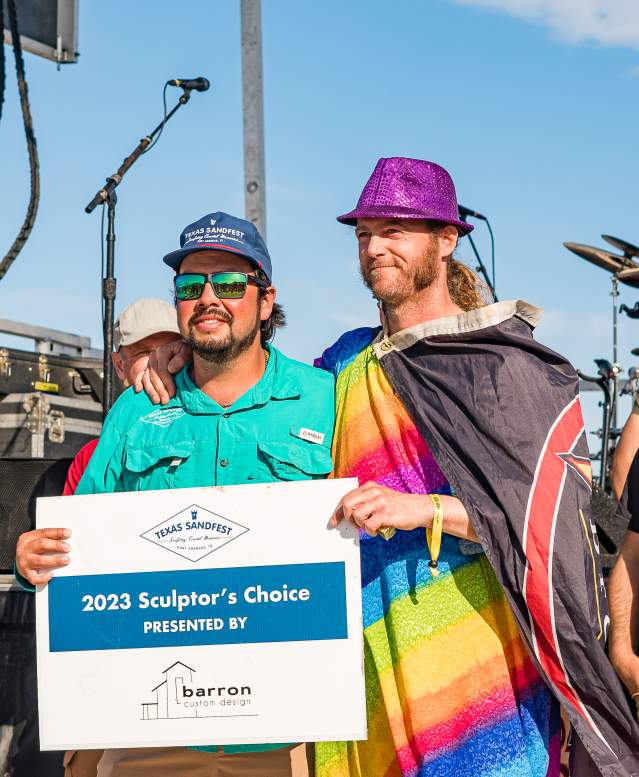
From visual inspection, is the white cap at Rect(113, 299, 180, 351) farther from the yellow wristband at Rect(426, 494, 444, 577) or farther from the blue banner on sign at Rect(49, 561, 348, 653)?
the yellow wristband at Rect(426, 494, 444, 577)

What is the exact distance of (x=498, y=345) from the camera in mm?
2799

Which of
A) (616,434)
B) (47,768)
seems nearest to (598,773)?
(47,768)

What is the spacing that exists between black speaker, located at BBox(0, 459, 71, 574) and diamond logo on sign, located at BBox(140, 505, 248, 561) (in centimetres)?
213

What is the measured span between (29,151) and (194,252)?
129 inches

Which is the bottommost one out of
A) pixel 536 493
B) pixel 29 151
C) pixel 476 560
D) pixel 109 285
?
pixel 476 560

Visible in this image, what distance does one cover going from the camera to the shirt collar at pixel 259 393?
9.95 ft

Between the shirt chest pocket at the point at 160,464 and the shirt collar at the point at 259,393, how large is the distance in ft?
0.40

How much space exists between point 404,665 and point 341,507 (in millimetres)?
→ 447

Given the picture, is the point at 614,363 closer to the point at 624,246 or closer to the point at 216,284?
the point at 624,246

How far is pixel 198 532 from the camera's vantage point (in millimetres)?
2717

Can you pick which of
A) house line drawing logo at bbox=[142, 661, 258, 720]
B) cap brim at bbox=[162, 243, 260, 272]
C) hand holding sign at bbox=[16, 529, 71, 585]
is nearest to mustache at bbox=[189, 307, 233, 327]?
cap brim at bbox=[162, 243, 260, 272]

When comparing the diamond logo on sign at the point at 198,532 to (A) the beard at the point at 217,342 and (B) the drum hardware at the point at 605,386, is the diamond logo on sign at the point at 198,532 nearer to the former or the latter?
(A) the beard at the point at 217,342

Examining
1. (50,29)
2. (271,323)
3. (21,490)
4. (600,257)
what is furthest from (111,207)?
(600,257)

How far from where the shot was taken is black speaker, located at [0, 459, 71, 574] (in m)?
4.74
